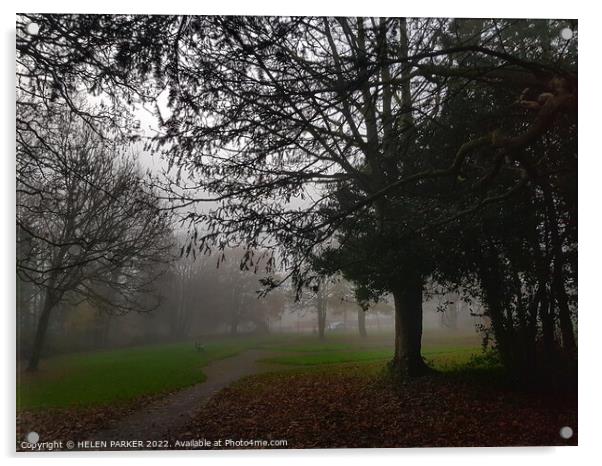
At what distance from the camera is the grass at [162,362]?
4.09m

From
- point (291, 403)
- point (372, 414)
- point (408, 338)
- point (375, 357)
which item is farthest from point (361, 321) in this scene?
point (291, 403)

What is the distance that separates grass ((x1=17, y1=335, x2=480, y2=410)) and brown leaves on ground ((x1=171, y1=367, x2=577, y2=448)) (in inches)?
8.5

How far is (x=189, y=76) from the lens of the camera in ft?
14.3

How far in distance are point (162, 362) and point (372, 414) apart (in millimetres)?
1968

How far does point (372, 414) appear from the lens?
13.5ft

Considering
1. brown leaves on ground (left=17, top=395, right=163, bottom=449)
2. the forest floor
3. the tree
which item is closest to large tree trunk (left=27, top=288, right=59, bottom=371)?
the tree

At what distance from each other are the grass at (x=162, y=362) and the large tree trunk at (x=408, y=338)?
0.08 meters

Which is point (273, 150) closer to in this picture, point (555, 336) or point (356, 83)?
point (356, 83)

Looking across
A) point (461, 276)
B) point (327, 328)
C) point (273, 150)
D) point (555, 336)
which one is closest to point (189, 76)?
point (273, 150)

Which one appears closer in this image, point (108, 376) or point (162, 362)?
point (108, 376)

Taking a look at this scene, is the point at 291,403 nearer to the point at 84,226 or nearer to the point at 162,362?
the point at 162,362

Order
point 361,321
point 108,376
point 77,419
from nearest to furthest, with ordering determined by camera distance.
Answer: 1. point 77,419
2. point 108,376
3. point 361,321

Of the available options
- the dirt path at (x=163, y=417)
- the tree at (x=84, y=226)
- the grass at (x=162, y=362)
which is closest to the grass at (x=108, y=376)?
the grass at (x=162, y=362)

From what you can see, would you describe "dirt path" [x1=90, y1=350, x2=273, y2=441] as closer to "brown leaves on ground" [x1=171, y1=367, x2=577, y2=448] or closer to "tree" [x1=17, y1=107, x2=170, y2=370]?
"brown leaves on ground" [x1=171, y1=367, x2=577, y2=448]
